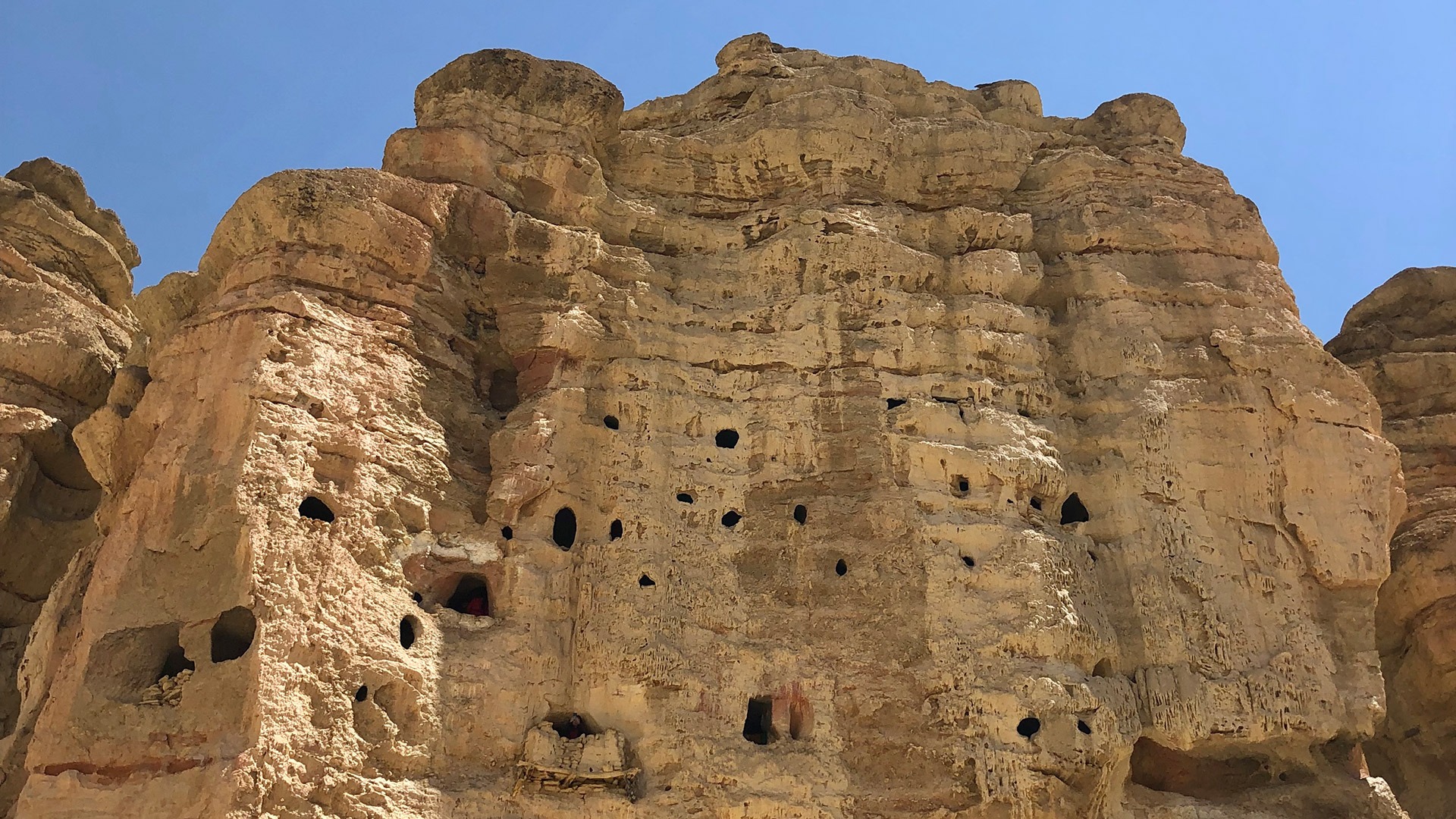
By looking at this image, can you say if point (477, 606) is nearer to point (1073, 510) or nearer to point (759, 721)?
point (759, 721)

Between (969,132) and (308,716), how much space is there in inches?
419

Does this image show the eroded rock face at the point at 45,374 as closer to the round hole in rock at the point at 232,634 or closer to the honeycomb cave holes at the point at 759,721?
the round hole in rock at the point at 232,634

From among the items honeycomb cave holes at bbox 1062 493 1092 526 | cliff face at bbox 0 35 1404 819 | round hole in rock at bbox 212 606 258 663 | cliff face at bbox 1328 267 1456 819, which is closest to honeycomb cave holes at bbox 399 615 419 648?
cliff face at bbox 0 35 1404 819

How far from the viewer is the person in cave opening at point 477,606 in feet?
35.8

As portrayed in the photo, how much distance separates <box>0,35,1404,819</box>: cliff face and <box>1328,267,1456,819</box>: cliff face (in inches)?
165

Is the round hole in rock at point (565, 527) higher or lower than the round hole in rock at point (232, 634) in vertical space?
higher

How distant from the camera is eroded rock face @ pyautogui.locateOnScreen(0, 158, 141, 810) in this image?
14852 millimetres

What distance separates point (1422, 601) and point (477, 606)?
1265 centimetres

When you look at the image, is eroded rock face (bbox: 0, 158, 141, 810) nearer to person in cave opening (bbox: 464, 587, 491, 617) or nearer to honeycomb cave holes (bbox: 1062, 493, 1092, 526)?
person in cave opening (bbox: 464, 587, 491, 617)

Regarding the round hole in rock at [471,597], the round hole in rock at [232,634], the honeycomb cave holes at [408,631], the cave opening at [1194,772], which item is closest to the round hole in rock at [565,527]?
the round hole in rock at [471,597]

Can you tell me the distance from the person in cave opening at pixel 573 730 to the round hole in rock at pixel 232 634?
2860 millimetres

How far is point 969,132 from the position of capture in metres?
14.8

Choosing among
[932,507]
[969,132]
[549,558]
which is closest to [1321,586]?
[932,507]

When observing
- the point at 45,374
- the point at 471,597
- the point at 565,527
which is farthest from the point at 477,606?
the point at 45,374
